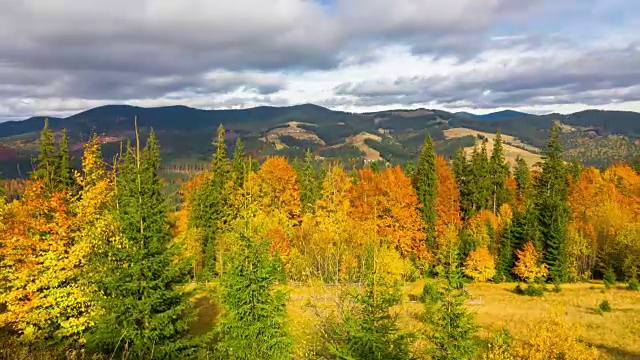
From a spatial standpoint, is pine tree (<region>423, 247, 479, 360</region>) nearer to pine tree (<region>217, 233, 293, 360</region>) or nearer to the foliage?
pine tree (<region>217, 233, 293, 360</region>)

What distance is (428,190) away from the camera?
61.4 meters

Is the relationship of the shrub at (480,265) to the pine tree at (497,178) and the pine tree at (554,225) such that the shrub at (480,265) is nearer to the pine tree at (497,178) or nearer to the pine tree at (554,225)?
the pine tree at (554,225)

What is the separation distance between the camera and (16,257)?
1909 centimetres

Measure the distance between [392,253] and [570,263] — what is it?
31792 millimetres

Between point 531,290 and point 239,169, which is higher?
point 239,169

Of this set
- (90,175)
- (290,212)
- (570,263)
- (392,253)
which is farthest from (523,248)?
(90,175)

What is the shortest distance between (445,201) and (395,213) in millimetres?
14054

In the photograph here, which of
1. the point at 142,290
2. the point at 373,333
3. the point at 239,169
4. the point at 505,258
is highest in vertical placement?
the point at 239,169

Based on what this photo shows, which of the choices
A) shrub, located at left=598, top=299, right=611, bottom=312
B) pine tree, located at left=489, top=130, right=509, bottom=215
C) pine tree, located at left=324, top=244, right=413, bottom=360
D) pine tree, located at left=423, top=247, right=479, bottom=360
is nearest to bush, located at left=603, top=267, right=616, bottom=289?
shrub, located at left=598, top=299, right=611, bottom=312

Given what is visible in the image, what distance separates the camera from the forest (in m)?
15.1

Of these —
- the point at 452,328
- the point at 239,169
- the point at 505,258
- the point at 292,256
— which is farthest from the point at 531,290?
the point at 239,169

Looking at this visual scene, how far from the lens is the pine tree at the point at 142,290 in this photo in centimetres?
1450

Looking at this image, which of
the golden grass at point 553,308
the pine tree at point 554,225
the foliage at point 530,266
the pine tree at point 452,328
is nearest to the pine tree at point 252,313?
the pine tree at point 452,328

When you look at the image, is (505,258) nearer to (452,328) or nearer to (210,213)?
(210,213)
